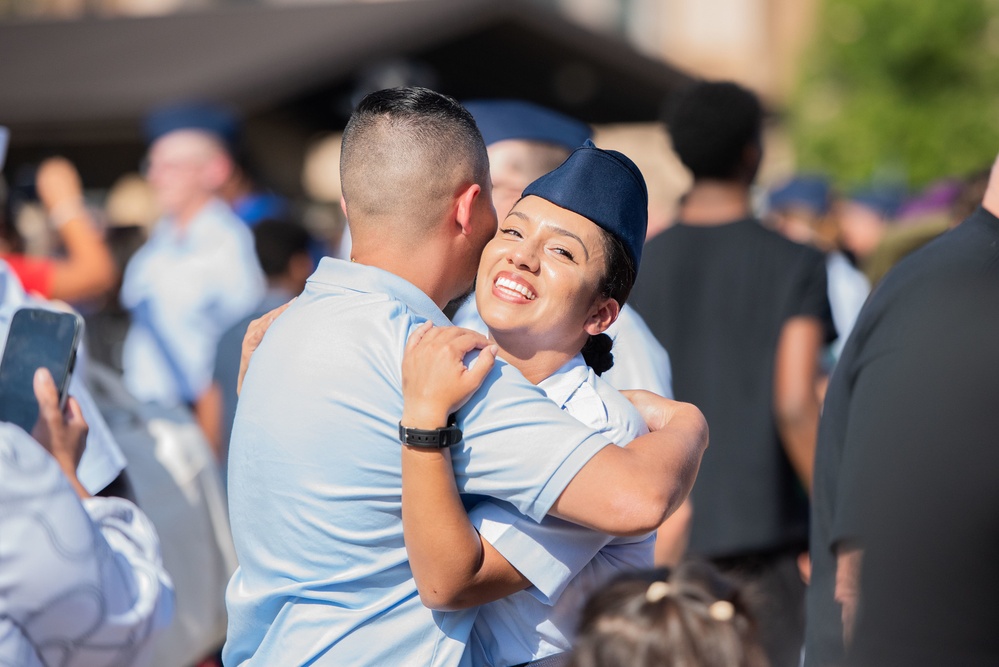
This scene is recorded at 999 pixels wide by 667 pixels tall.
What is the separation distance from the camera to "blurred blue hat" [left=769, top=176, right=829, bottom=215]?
8.72 meters

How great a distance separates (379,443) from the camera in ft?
6.47

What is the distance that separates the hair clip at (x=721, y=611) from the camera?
1.66 meters

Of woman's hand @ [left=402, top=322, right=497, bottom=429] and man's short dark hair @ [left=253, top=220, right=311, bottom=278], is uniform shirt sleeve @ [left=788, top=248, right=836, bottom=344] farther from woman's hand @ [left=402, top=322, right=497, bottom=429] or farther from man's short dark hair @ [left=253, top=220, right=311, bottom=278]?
man's short dark hair @ [left=253, top=220, right=311, bottom=278]

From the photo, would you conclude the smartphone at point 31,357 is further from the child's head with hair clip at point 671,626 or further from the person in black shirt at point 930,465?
the person in black shirt at point 930,465

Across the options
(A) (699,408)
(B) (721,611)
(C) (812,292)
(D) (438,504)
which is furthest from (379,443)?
(C) (812,292)

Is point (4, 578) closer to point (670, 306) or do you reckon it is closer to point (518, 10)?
point (670, 306)

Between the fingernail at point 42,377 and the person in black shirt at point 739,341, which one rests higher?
the fingernail at point 42,377

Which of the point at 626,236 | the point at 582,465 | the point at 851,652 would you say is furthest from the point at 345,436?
the point at 851,652

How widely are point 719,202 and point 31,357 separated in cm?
235

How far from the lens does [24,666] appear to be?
2.20m

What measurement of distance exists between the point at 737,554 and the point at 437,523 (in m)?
2.36

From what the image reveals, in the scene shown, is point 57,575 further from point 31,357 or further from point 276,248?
point 276,248

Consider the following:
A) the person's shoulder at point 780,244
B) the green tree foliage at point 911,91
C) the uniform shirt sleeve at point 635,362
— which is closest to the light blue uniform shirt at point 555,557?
the uniform shirt sleeve at point 635,362

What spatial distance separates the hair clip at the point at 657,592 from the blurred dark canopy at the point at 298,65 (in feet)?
36.7
